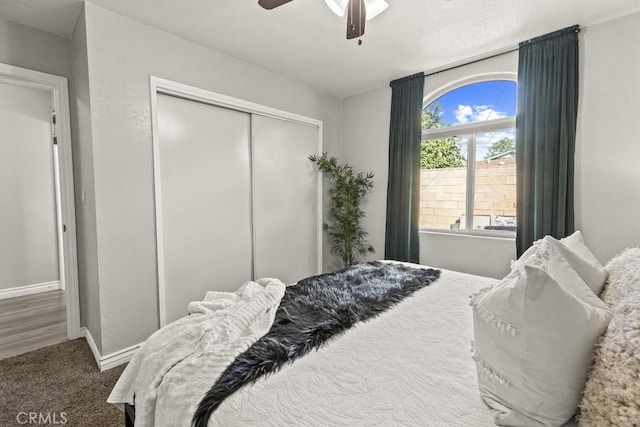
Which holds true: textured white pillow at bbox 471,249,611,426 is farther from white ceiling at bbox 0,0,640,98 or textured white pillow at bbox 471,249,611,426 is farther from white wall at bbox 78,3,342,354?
white wall at bbox 78,3,342,354

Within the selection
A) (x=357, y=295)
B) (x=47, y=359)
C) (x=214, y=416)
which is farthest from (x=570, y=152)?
(x=47, y=359)

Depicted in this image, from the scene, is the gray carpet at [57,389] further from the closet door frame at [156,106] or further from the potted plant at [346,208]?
the potted plant at [346,208]

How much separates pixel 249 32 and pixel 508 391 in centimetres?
275

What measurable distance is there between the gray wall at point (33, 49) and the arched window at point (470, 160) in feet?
11.3

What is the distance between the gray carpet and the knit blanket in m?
0.77

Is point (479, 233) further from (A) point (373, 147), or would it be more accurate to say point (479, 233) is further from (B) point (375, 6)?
(B) point (375, 6)

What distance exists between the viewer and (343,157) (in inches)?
159

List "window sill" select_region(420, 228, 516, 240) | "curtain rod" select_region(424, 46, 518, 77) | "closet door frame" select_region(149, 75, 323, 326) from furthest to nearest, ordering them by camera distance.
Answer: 1. "window sill" select_region(420, 228, 516, 240)
2. "curtain rod" select_region(424, 46, 518, 77)
3. "closet door frame" select_region(149, 75, 323, 326)

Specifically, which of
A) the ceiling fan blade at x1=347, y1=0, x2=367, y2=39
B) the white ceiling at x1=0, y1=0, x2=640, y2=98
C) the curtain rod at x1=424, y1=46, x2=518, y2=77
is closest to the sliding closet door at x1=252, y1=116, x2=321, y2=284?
the white ceiling at x1=0, y1=0, x2=640, y2=98

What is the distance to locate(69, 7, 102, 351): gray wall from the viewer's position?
2.08m

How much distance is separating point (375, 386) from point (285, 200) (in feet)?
8.71

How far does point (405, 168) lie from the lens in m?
3.31

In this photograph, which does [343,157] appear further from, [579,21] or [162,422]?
[162,422]

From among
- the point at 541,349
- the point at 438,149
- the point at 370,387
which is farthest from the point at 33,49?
the point at 438,149
